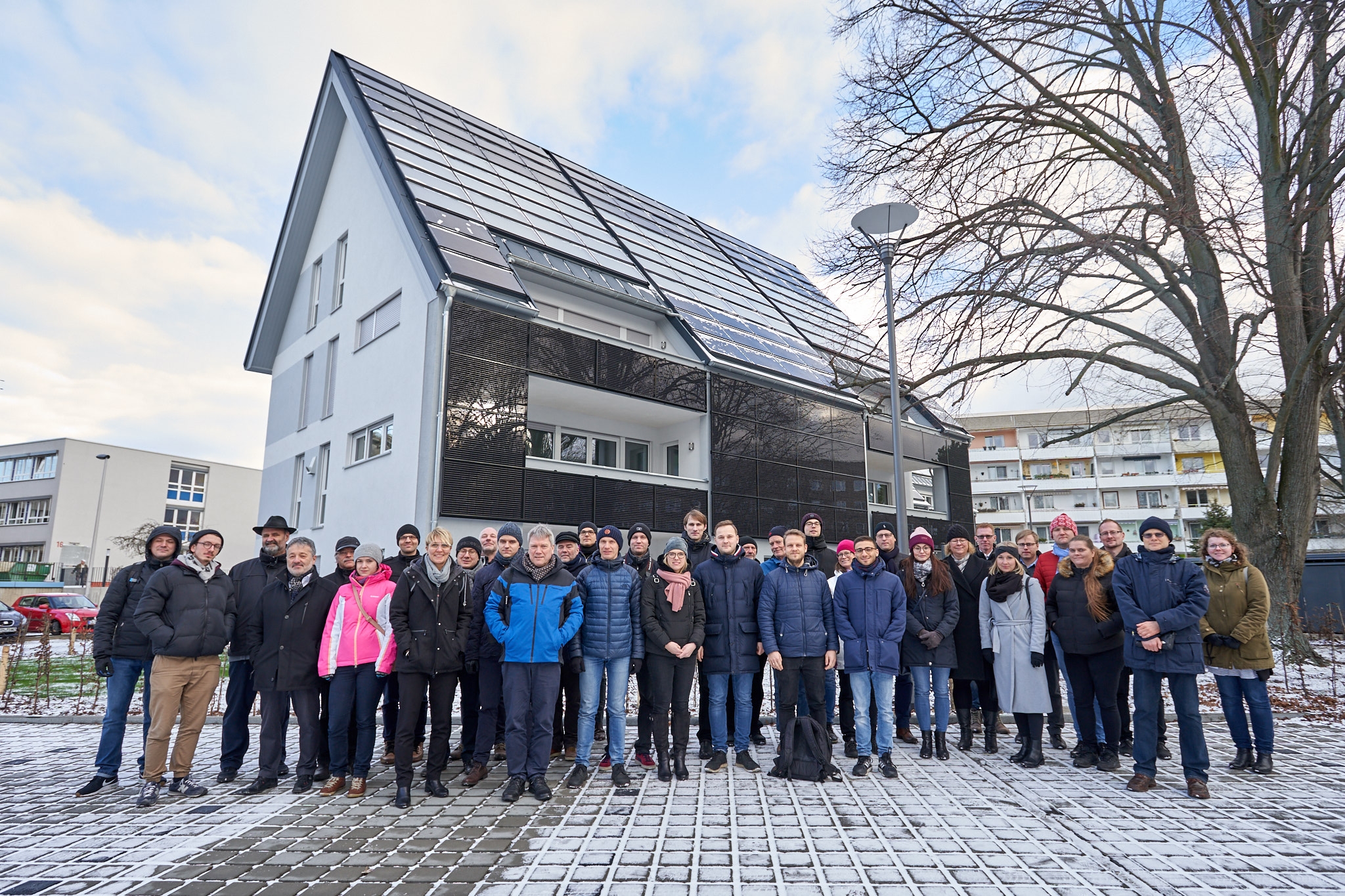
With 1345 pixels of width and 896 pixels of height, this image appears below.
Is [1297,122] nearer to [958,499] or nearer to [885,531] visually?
[885,531]

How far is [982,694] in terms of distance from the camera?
6742 millimetres

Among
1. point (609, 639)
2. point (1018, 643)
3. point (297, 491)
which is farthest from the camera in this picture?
point (297, 491)

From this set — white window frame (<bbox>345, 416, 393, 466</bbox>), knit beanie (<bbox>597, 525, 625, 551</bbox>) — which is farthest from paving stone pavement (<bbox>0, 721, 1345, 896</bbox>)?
white window frame (<bbox>345, 416, 393, 466</bbox>)

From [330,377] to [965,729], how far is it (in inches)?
639

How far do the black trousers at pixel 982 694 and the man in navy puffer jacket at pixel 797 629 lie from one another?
1.45 m

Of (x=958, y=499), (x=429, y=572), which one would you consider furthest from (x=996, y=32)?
(x=958, y=499)

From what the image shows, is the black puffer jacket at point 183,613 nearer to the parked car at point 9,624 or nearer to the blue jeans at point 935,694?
the blue jeans at point 935,694

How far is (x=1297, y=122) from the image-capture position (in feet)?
35.8

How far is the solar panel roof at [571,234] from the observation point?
52.9ft

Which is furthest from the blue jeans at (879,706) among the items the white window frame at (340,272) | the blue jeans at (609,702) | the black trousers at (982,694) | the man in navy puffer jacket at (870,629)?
the white window frame at (340,272)

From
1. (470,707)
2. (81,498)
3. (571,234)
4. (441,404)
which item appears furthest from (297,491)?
(81,498)

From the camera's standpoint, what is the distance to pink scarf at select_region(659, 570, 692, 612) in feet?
19.7

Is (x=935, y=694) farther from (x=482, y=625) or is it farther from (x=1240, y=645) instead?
(x=482, y=625)

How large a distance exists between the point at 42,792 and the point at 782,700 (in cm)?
570
